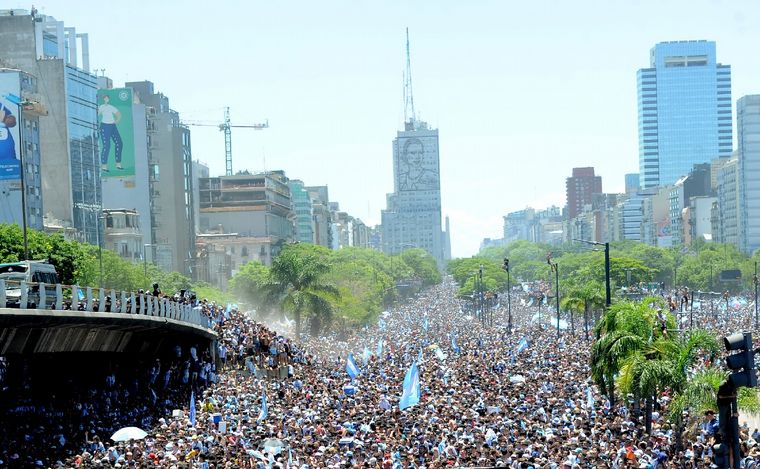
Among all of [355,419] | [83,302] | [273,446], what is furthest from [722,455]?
[83,302]

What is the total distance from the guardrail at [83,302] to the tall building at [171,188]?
321ft

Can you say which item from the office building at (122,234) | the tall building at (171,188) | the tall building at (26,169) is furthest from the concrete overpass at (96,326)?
the tall building at (171,188)

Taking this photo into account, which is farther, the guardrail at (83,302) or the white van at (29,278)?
the white van at (29,278)

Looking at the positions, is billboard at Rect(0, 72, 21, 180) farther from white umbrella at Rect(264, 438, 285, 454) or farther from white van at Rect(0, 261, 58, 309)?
white umbrella at Rect(264, 438, 285, 454)

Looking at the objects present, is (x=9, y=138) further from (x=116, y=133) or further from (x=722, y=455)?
(x=116, y=133)

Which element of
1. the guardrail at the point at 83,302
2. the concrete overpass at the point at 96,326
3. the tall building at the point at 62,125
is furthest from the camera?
the tall building at the point at 62,125

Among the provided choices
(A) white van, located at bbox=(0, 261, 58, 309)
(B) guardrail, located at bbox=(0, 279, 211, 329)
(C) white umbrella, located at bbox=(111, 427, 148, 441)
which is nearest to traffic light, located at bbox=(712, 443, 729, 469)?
(B) guardrail, located at bbox=(0, 279, 211, 329)

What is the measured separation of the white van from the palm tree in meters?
43.7

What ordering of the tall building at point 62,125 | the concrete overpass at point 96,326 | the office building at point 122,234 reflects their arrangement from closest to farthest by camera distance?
the concrete overpass at point 96,326, the tall building at point 62,125, the office building at point 122,234

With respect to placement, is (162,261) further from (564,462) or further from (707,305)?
(564,462)

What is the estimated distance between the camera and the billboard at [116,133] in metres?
135

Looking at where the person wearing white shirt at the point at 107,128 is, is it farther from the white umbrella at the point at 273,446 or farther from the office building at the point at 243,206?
the white umbrella at the point at 273,446

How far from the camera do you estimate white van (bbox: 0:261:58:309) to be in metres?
31.3

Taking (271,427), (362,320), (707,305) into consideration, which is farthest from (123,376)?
(707,305)
